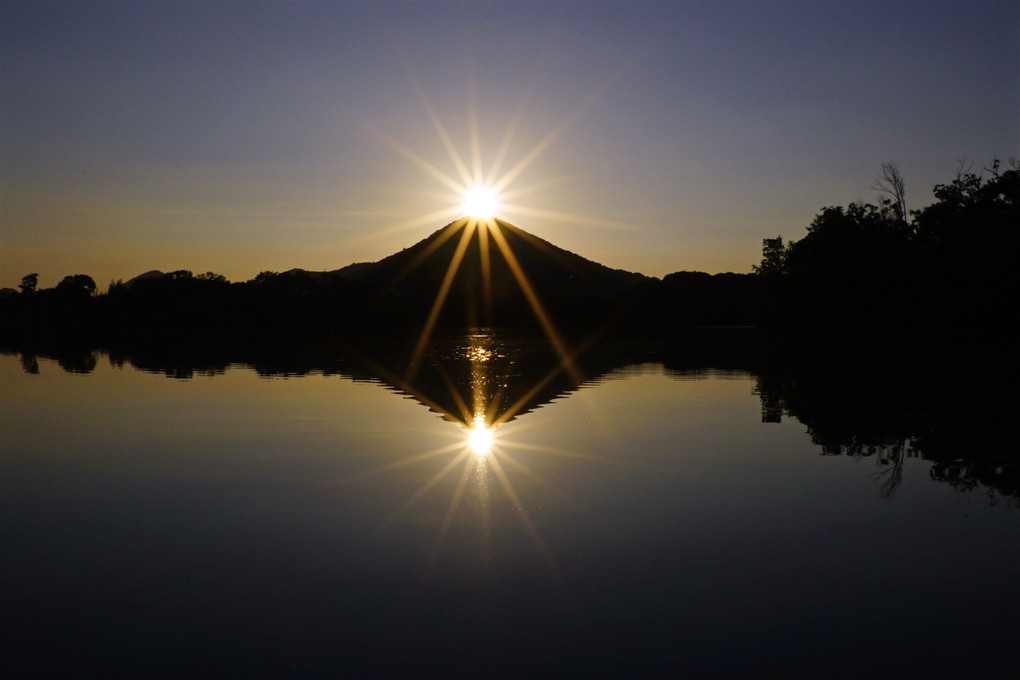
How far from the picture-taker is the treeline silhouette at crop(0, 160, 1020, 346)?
58.4m

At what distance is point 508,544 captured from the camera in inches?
373

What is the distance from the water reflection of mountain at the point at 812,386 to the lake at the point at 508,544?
216mm

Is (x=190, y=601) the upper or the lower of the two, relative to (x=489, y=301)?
lower

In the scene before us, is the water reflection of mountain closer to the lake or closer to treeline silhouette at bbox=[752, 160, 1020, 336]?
the lake

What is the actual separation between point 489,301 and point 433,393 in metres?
125

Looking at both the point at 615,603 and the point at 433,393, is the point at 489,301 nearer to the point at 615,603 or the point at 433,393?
the point at 433,393

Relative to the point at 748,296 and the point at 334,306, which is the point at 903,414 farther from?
the point at 334,306

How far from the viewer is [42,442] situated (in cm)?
1666

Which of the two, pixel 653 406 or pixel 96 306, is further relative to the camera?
pixel 96 306

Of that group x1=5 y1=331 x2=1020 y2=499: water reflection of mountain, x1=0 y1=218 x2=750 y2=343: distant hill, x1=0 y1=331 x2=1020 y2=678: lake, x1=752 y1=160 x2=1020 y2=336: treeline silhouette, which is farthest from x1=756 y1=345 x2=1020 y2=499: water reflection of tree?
x1=0 y1=218 x2=750 y2=343: distant hill

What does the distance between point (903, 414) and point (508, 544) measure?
15.6 m

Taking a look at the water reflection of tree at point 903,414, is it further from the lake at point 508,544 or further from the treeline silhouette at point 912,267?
the treeline silhouette at point 912,267

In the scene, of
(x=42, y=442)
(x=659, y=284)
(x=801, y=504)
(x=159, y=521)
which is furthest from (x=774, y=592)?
(x=659, y=284)

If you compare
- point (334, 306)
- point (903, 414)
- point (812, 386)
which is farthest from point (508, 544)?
point (334, 306)
